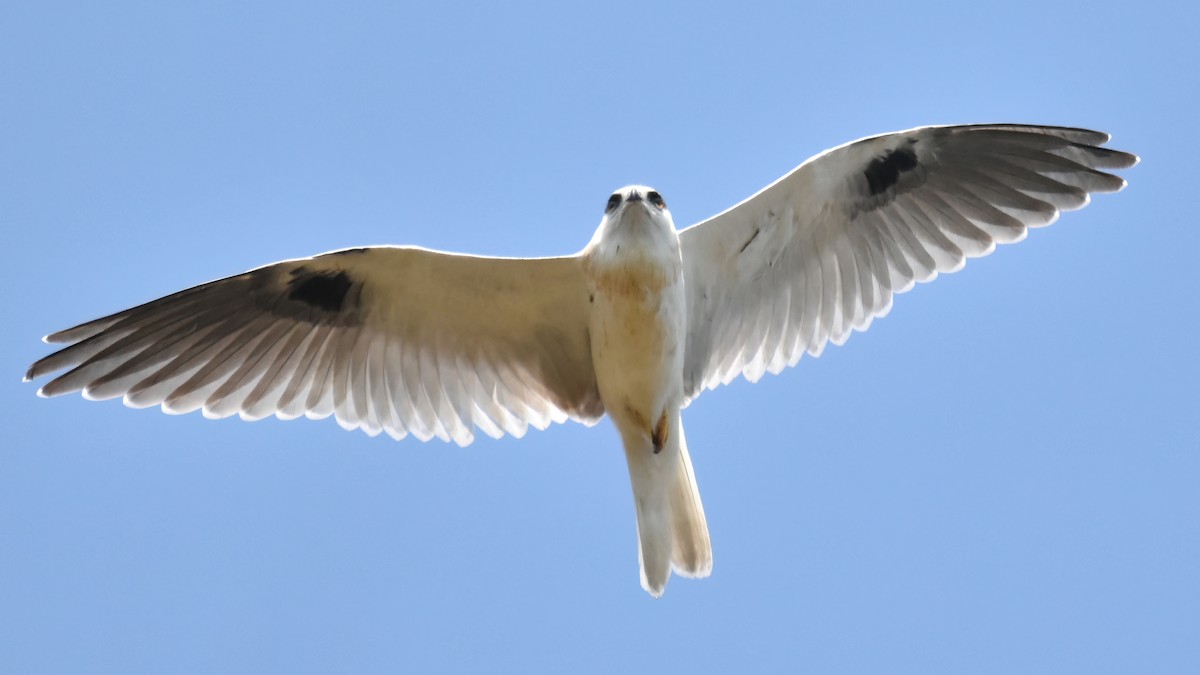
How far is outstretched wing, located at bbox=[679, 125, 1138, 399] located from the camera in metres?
8.18

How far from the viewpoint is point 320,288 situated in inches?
326

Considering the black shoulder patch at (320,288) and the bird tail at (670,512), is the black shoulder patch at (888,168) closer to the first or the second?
the bird tail at (670,512)

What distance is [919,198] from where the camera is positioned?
335 inches

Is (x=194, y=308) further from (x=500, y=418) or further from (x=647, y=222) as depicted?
(x=647, y=222)

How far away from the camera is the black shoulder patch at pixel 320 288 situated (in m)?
8.18

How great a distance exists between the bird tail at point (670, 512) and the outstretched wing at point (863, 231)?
0.57 m

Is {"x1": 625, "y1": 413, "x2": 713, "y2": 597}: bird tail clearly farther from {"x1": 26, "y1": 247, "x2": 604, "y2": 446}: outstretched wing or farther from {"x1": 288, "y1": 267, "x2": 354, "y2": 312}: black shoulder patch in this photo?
{"x1": 288, "y1": 267, "x2": 354, "y2": 312}: black shoulder patch

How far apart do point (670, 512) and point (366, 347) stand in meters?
1.99

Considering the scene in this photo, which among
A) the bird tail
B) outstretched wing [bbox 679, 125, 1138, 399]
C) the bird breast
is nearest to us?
the bird breast

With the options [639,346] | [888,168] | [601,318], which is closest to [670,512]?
[639,346]

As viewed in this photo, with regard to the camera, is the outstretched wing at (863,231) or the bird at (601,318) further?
the outstretched wing at (863,231)

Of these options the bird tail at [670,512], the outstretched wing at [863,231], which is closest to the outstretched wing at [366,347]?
the bird tail at [670,512]

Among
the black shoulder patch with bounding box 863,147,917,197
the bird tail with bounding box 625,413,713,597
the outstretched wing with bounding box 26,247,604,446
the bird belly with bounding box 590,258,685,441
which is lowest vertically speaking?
the bird tail with bounding box 625,413,713,597

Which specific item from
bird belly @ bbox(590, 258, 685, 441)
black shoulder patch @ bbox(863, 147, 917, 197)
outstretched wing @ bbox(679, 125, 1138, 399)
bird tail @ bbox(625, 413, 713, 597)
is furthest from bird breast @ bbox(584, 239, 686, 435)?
black shoulder patch @ bbox(863, 147, 917, 197)
